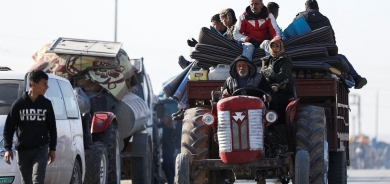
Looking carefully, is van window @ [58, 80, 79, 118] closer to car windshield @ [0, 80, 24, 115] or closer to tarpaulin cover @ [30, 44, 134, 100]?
car windshield @ [0, 80, 24, 115]

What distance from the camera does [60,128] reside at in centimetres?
1714

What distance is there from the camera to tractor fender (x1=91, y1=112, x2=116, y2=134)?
21031mm

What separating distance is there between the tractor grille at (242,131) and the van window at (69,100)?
3344 millimetres

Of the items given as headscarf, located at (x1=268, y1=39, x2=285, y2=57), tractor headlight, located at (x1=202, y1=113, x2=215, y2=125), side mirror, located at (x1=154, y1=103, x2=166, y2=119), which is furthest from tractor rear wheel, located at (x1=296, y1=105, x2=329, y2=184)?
side mirror, located at (x1=154, y1=103, x2=166, y2=119)

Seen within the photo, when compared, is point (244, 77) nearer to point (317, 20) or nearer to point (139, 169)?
point (317, 20)

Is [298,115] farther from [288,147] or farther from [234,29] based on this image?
[234,29]

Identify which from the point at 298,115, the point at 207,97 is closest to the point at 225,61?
the point at 207,97

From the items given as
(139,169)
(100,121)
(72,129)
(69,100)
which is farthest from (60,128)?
(139,169)

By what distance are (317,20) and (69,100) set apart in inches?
165

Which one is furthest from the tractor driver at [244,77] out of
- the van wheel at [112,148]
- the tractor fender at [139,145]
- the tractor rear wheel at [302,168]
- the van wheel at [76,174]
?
the tractor fender at [139,145]

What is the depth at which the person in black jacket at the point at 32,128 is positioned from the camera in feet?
49.2

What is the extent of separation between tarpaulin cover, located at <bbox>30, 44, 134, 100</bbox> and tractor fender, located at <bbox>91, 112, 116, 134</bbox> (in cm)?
153

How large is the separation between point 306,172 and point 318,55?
2.81 meters

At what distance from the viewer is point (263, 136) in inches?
615
